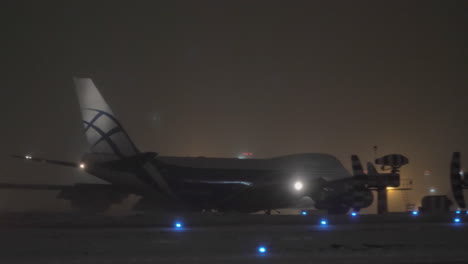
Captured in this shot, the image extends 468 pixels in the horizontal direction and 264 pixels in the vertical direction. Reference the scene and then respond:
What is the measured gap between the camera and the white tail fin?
23.3 meters

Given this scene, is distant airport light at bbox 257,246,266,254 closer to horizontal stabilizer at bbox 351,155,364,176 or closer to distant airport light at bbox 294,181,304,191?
horizontal stabilizer at bbox 351,155,364,176

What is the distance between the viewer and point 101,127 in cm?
2350

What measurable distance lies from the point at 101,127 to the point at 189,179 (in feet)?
17.4

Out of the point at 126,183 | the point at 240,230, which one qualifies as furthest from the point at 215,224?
the point at 126,183

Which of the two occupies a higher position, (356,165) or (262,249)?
(356,165)

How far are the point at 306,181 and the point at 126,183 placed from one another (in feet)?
33.1

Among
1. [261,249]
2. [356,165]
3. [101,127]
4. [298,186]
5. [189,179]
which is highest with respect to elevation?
[101,127]

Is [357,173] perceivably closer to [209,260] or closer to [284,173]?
[284,173]

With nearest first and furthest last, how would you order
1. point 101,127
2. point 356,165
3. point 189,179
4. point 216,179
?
1. point 101,127
2. point 356,165
3. point 189,179
4. point 216,179

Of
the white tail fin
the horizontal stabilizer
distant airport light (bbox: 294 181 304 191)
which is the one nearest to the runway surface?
the white tail fin

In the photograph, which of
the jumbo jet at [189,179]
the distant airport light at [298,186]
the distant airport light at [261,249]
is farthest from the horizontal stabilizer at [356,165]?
the distant airport light at [261,249]

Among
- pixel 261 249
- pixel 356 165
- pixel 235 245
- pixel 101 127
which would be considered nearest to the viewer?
pixel 261 249

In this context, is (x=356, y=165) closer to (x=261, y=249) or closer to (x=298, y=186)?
(x=298, y=186)

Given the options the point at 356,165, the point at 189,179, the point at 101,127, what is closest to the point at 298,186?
the point at 356,165
